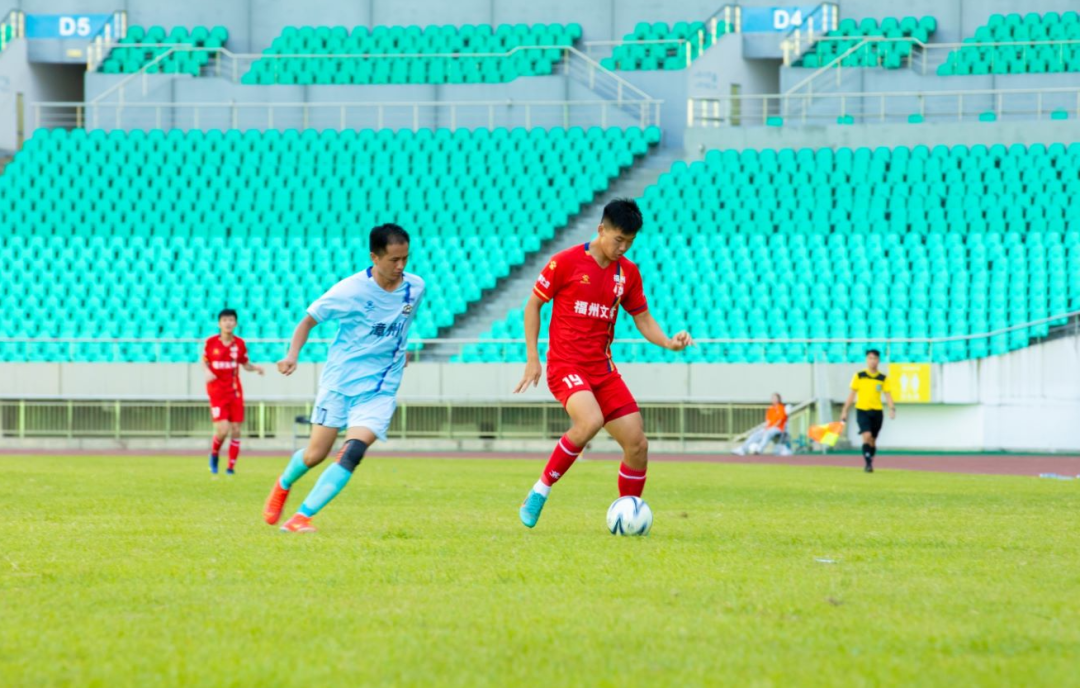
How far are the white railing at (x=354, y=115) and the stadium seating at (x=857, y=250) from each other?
14.8 ft

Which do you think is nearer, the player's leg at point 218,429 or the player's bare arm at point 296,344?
the player's bare arm at point 296,344

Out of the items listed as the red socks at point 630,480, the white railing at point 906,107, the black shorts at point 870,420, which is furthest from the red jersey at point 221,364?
the white railing at point 906,107

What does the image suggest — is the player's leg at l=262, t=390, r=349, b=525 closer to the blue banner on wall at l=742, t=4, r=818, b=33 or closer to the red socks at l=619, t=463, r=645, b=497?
the red socks at l=619, t=463, r=645, b=497

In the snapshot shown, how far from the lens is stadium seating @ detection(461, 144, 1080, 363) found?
95.9 ft

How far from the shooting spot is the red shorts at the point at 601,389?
33.5 feet

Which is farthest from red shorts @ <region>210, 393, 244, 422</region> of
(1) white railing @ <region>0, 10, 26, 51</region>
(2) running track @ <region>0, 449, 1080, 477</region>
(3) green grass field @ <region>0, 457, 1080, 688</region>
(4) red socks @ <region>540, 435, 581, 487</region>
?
(1) white railing @ <region>0, 10, 26, 51</region>

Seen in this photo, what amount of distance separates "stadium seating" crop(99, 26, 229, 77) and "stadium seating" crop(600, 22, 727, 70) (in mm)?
11134

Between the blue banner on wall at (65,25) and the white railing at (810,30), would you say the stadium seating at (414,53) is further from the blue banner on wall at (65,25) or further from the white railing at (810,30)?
the white railing at (810,30)

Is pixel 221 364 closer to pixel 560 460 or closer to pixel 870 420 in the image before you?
pixel 870 420

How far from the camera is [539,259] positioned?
110 feet


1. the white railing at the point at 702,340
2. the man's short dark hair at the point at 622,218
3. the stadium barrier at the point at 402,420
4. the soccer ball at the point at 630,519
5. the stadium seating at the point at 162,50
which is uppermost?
the stadium seating at the point at 162,50

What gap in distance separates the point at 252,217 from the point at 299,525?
1014 inches

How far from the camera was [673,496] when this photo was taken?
15.0m

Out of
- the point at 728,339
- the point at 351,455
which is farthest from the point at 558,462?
the point at 728,339
